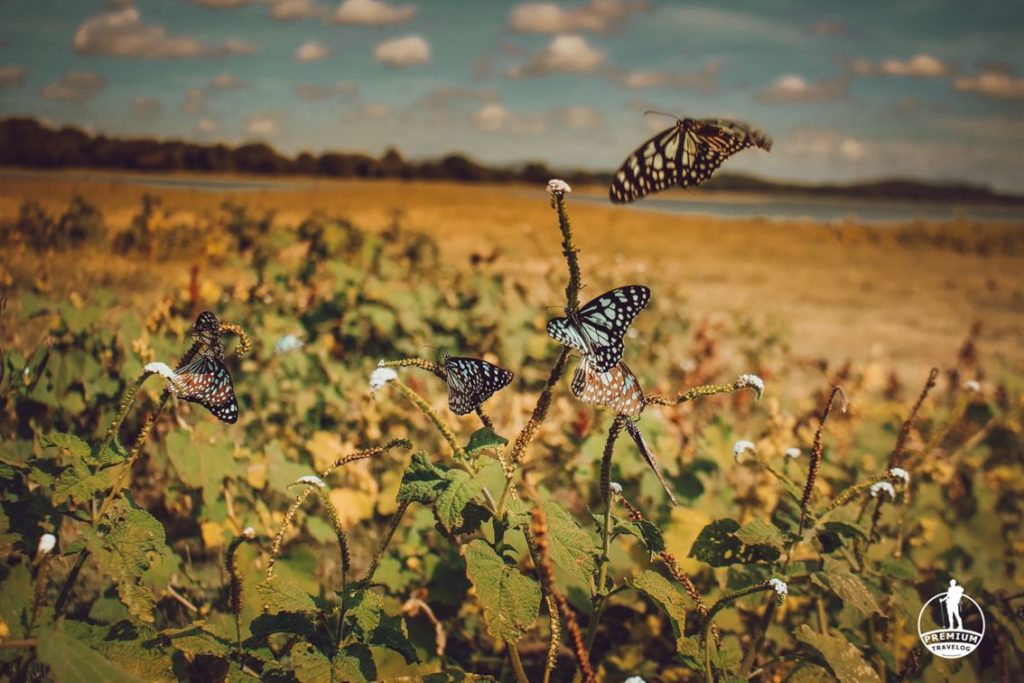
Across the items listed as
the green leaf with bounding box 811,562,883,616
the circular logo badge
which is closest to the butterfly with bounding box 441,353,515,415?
the green leaf with bounding box 811,562,883,616

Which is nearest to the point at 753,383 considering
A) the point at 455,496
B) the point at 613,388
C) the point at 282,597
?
the point at 613,388

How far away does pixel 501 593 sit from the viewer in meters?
1.15

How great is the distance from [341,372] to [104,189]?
2304mm

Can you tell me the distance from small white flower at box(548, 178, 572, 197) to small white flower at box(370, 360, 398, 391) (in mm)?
345

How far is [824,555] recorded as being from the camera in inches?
59.5

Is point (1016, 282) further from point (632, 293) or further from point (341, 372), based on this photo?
point (632, 293)

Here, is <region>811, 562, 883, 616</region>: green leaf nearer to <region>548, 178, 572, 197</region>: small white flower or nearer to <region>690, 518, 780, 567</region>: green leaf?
<region>690, 518, 780, 567</region>: green leaf

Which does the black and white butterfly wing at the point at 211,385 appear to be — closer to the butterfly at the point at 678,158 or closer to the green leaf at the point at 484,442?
the green leaf at the point at 484,442

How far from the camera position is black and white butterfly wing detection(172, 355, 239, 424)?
1218mm

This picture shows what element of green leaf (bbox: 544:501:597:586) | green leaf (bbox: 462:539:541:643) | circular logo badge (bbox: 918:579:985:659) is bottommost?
circular logo badge (bbox: 918:579:985:659)

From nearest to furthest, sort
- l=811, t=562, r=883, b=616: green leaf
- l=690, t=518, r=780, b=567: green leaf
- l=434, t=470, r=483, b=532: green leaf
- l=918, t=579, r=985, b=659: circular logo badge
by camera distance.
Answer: l=434, t=470, r=483, b=532: green leaf, l=811, t=562, r=883, b=616: green leaf, l=690, t=518, r=780, b=567: green leaf, l=918, t=579, r=985, b=659: circular logo badge

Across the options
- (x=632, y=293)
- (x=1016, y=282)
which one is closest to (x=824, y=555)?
(x=632, y=293)

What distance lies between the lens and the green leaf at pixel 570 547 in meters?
1.19

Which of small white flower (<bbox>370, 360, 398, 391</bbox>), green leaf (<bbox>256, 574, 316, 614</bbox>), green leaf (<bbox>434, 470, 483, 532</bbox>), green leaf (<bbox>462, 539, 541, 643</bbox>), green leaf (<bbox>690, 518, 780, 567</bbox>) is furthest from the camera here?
green leaf (<bbox>690, 518, 780, 567</bbox>)
